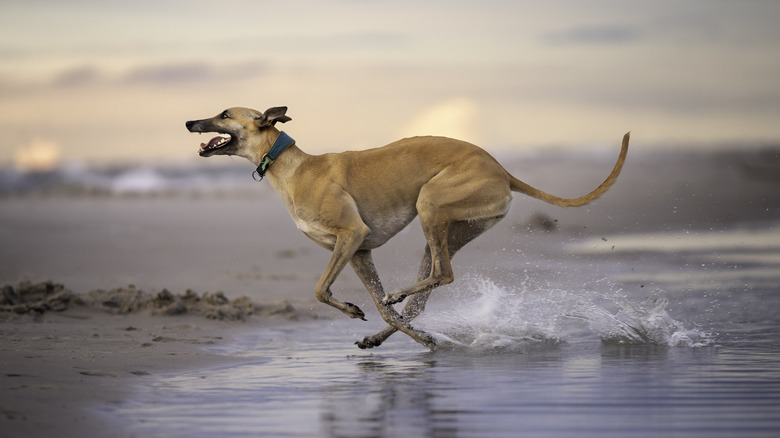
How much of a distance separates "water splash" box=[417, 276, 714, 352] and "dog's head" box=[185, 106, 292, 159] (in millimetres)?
2181

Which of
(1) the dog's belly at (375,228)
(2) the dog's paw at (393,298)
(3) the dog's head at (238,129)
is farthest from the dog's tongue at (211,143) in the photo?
(2) the dog's paw at (393,298)

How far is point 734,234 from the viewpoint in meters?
16.7

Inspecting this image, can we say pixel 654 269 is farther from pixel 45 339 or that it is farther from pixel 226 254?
pixel 45 339

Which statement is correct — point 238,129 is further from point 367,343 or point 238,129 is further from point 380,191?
point 367,343

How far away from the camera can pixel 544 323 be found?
8664 mm

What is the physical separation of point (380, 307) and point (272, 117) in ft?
5.77

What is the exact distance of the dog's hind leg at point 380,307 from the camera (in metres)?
8.16

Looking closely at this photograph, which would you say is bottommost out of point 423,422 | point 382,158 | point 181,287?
point 423,422

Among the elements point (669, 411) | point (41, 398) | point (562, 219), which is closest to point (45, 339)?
point (41, 398)

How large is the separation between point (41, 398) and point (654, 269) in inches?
343

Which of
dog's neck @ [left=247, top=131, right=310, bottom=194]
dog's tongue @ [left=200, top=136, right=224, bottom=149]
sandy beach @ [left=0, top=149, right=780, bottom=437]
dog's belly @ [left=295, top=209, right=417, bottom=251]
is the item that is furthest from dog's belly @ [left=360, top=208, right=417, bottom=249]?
dog's tongue @ [left=200, top=136, right=224, bottom=149]

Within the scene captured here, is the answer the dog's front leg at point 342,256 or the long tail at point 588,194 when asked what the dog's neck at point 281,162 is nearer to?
the dog's front leg at point 342,256

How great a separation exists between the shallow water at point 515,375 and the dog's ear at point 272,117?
6.05ft

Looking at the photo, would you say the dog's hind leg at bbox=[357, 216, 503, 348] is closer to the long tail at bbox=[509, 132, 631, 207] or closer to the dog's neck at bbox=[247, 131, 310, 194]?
the long tail at bbox=[509, 132, 631, 207]
